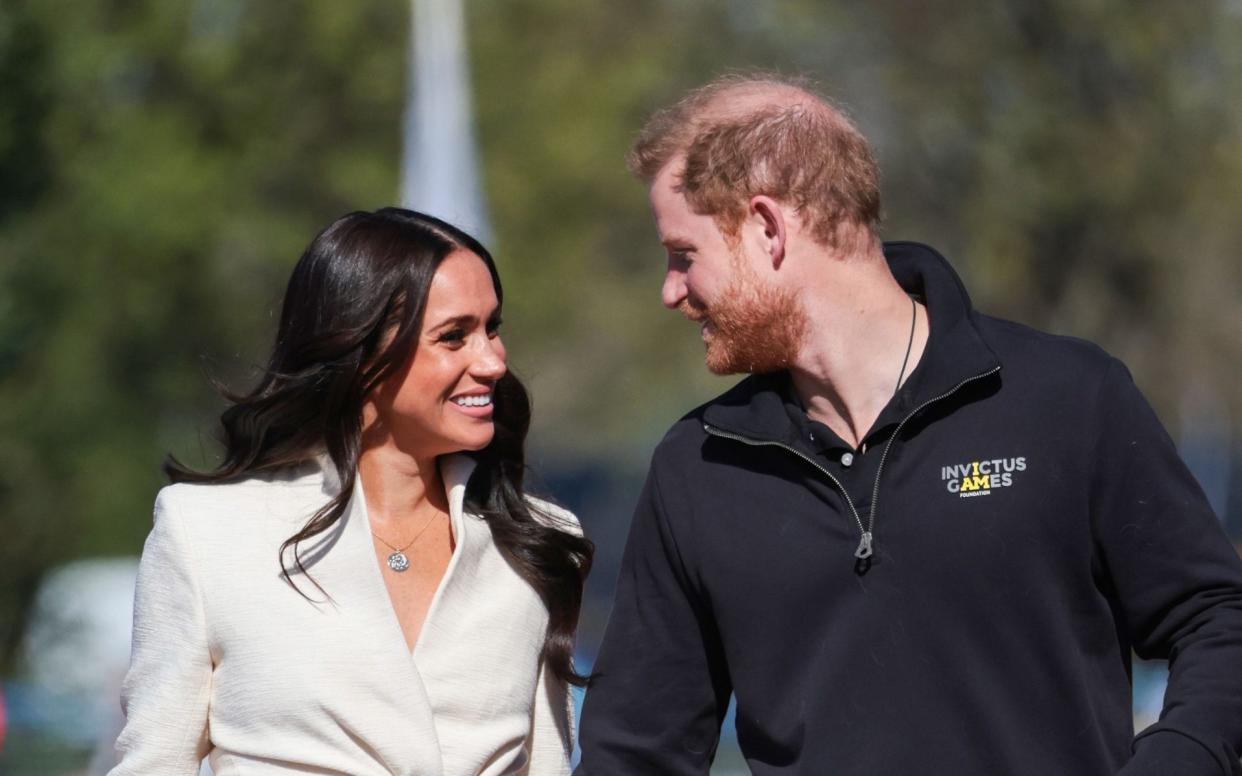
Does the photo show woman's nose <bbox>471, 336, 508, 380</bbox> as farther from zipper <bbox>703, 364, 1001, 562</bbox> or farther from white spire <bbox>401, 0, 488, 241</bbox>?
white spire <bbox>401, 0, 488, 241</bbox>

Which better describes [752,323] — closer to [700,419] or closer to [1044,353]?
[700,419]

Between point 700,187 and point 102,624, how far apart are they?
13.3m

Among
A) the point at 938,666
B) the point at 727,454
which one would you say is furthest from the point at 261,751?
the point at 938,666

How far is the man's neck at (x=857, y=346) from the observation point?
3.97 metres

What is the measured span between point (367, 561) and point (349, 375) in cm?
43

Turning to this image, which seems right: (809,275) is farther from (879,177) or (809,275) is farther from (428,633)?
(428,633)

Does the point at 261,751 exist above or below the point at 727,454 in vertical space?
below

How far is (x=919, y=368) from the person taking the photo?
12.8 feet

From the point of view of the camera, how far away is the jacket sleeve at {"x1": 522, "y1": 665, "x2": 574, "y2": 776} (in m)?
4.43

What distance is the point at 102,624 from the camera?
16.3 m

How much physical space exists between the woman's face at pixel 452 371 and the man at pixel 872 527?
18.4 inches

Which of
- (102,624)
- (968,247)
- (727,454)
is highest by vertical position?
(727,454)

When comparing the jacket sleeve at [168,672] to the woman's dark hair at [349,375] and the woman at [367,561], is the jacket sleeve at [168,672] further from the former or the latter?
the woman's dark hair at [349,375]

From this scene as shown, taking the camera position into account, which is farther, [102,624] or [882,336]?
[102,624]
